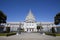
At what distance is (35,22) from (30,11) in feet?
28.4

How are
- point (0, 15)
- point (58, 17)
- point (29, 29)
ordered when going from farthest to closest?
point (29, 29) < point (58, 17) < point (0, 15)

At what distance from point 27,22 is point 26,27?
14.4 feet

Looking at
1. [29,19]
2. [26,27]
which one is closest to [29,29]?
[26,27]

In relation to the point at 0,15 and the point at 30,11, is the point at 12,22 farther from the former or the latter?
the point at 0,15

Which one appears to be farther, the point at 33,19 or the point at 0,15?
the point at 33,19

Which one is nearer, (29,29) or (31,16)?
(29,29)

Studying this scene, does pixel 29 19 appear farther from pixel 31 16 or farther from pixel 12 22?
pixel 12 22

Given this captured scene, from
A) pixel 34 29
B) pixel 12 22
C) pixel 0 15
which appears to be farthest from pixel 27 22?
pixel 0 15

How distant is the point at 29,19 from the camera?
3019 inches

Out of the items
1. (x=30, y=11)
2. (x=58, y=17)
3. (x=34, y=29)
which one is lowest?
(x=34, y=29)

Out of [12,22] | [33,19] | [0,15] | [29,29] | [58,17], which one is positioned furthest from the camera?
[12,22]

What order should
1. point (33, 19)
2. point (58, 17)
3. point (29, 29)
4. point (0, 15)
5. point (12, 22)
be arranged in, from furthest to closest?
1. point (12, 22)
2. point (33, 19)
3. point (29, 29)
4. point (58, 17)
5. point (0, 15)

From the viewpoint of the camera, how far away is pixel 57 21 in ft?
149

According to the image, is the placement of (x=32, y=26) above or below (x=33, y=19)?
below
